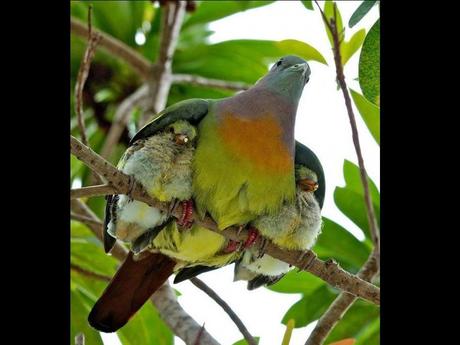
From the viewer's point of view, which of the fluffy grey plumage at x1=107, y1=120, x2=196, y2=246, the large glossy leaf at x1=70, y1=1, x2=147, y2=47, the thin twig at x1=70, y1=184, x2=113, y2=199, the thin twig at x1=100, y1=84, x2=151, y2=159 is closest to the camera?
the thin twig at x1=70, y1=184, x2=113, y2=199

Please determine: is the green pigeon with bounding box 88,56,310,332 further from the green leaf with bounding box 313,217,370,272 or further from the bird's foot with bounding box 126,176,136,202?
the green leaf with bounding box 313,217,370,272

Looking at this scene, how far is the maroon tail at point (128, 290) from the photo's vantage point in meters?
1.89

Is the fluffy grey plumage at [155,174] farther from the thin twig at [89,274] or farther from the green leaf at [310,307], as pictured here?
the green leaf at [310,307]

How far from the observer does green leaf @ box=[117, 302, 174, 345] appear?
2211 millimetres

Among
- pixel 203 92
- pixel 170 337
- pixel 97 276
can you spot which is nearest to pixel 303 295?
pixel 170 337

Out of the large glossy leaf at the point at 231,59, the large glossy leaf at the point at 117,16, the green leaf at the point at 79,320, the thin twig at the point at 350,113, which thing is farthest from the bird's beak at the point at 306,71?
the large glossy leaf at the point at 117,16

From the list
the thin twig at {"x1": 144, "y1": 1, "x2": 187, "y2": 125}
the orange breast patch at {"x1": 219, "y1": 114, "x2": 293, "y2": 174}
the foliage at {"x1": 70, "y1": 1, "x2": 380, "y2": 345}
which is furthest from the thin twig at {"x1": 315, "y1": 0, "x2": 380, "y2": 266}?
the thin twig at {"x1": 144, "y1": 1, "x2": 187, "y2": 125}

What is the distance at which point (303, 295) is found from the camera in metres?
2.46

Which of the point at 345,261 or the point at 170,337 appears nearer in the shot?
the point at 170,337

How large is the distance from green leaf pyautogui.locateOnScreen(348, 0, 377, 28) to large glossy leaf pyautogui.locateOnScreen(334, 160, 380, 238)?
0.71 meters
